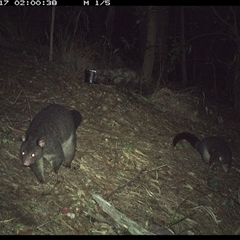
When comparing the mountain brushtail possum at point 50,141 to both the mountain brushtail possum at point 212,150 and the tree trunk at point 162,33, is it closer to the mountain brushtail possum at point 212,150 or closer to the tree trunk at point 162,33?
the mountain brushtail possum at point 212,150

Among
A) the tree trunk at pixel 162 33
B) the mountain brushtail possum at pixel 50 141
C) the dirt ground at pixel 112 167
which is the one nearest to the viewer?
the dirt ground at pixel 112 167

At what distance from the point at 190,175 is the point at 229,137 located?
301 centimetres

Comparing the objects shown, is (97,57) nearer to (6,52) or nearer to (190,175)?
(6,52)

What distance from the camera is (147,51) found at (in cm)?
1006

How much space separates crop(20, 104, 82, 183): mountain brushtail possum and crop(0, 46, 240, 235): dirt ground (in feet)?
0.70

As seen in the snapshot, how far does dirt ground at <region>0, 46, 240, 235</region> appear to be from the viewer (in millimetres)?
4449

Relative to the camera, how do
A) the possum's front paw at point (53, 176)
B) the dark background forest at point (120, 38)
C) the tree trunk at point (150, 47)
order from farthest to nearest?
the tree trunk at point (150, 47)
the dark background forest at point (120, 38)
the possum's front paw at point (53, 176)

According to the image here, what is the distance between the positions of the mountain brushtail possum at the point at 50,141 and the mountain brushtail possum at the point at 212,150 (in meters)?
2.51

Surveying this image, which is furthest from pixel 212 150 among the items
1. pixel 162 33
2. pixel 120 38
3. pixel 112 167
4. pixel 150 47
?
pixel 162 33

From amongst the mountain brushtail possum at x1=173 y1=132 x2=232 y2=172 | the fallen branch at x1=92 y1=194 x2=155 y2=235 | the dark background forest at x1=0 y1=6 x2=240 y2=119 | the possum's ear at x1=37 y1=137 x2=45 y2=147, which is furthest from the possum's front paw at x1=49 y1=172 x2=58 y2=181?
the dark background forest at x1=0 y1=6 x2=240 y2=119

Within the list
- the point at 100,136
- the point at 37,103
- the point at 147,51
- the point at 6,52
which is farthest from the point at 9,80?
the point at 147,51

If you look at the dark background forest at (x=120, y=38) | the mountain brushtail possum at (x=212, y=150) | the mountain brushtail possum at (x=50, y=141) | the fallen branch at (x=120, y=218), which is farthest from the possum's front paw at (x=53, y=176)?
the dark background forest at (x=120, y=38)

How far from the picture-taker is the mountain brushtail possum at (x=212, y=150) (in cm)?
701

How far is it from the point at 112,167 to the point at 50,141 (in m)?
1.19
